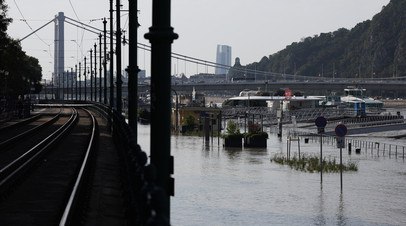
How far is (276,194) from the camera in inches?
1708

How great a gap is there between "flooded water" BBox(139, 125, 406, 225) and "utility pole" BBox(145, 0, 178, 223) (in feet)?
67.6

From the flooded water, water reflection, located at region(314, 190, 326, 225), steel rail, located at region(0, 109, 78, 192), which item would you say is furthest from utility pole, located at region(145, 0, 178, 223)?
water reflection, located at region(314, 190, 326, 225)

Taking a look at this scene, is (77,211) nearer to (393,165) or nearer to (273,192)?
(273,192)

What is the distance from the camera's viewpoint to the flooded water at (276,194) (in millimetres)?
34906

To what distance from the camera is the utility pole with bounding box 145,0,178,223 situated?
36.1 ft

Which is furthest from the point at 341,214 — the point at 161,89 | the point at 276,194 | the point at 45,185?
the point at 161,89

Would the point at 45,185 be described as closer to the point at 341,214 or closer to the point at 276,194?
the point at 341,214

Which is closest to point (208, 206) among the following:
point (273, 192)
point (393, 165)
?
point (273, 192)

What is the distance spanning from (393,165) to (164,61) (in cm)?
6006

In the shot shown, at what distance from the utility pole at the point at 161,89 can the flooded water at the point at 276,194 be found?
67.6 feet

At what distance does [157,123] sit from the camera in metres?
11.4

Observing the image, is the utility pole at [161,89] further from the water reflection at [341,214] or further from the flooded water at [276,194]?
the water reflection at [341,214]

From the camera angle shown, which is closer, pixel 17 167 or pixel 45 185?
pixel 45 185

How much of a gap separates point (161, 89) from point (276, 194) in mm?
32640
